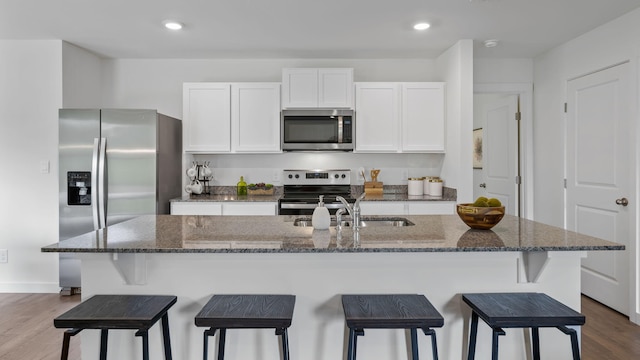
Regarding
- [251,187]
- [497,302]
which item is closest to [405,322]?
[497,302]

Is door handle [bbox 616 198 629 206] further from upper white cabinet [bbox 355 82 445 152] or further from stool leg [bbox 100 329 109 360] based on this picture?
stool leg [bbox 100 329 109 360]

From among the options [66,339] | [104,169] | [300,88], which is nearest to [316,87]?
[300,88]

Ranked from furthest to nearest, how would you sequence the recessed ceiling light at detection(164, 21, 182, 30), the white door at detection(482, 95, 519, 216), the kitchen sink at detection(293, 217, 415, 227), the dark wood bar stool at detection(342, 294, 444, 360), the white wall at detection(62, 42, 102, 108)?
the white door at detection(482, 95, 519, 216) < the white wall at detection(62, 42, 102, 108) < the recessed ceiling light at detection(164, 21, 182, 30) < the kitchen sink at detection(293, 217, 415, 227) < the dark wood bar stool at detection(342, 294, 444, 360)

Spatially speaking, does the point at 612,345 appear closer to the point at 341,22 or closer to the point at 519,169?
the point at 519,169

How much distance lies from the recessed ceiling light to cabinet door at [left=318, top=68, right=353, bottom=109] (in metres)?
1.38

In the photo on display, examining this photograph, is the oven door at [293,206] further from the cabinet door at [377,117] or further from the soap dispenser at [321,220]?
the soap dispenser at [321,220]

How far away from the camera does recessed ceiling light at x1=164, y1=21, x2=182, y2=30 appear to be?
319 centimetres

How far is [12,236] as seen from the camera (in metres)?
3.75

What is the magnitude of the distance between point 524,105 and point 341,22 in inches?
97.7

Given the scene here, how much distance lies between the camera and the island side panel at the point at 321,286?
5.93 ft

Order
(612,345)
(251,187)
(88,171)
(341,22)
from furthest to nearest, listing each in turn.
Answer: (251,187), (88,171), (341,22), (612,345)

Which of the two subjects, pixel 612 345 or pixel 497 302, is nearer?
pixel 497 302

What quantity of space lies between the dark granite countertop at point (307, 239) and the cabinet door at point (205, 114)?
6.32ft

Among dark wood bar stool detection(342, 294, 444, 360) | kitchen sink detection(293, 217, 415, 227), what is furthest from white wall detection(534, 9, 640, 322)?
dark wood bar stool detection(342, 294, 444, 360)
